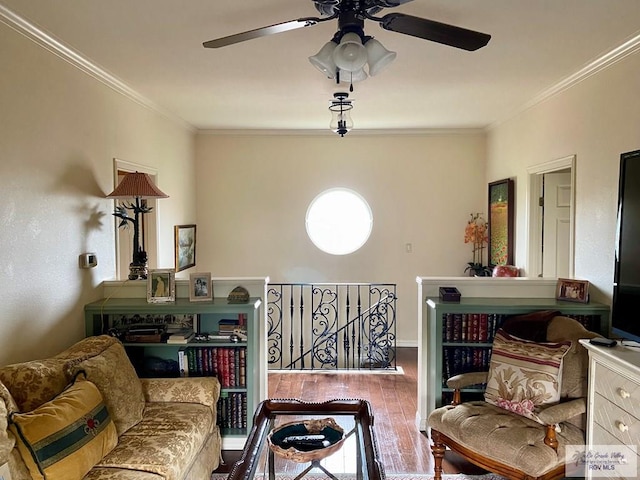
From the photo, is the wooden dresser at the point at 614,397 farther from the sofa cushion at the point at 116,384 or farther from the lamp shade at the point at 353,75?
the sofa cushion at the point at 116,384

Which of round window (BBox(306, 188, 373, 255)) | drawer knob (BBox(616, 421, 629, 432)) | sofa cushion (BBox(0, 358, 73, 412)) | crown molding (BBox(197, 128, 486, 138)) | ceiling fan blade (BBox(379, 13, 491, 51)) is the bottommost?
drawer knob (BBox(616, 421, 629, 432))

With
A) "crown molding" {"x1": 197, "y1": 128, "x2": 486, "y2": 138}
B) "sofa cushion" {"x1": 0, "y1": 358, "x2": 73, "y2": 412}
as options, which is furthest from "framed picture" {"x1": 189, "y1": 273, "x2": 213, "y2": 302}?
"crown molding" {"x1": 197, "y1": 128, "x2": 486, "y2": 138}

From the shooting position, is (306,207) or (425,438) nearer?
(425,438)

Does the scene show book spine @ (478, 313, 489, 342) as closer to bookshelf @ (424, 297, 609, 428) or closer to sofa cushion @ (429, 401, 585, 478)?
bookshelf @ (424, 297, 609, 428)

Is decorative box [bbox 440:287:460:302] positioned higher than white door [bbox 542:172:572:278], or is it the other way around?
white door [bbox 542:172:572:278]

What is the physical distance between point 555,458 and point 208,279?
7.71 feet

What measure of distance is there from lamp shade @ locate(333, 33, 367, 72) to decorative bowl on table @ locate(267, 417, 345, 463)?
5.18 ft

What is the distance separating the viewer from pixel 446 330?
10.7 feet

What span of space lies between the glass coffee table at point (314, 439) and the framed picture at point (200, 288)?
3.56 ft

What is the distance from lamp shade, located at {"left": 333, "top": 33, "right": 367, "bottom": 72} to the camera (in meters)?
1.73

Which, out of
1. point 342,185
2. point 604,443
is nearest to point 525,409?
point 604,443

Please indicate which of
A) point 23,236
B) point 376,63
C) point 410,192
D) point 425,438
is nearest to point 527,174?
point 410,192

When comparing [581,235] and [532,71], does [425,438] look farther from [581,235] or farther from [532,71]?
[532,71]

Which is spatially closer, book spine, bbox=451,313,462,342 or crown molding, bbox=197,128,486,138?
book spine, bbox=451,313,462,342
